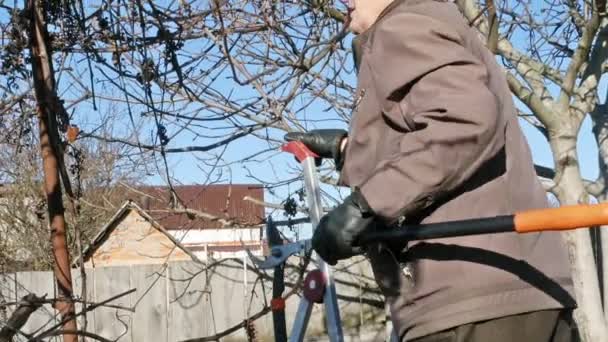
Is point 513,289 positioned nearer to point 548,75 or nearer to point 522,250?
point 522,250

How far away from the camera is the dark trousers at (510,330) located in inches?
89.0

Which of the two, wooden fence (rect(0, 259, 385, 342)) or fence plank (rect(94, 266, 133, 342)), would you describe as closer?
wooden fence (rect(0, 259, 385, 342))

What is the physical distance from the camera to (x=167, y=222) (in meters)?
10.8

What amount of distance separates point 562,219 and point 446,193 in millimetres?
280

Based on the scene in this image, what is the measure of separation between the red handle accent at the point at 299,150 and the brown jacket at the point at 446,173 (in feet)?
1.89

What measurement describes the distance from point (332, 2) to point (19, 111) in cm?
314

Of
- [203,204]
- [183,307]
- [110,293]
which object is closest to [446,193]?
[203,204]

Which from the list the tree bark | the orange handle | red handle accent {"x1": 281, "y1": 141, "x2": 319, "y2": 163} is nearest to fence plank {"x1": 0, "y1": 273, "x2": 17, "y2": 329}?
the tree bark

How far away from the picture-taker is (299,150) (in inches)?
122

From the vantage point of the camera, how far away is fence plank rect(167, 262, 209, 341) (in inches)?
427

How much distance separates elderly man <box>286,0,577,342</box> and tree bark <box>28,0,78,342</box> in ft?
3.41

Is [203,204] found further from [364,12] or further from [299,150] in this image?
[364,12]

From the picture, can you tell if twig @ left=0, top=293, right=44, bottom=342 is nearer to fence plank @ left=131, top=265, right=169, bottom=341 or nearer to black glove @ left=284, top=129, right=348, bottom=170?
black glove @ left=284, top=129, right=348, bottom=170

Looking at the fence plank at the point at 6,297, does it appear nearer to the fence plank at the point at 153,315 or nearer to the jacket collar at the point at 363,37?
the jacket collar at the point at 363,37
